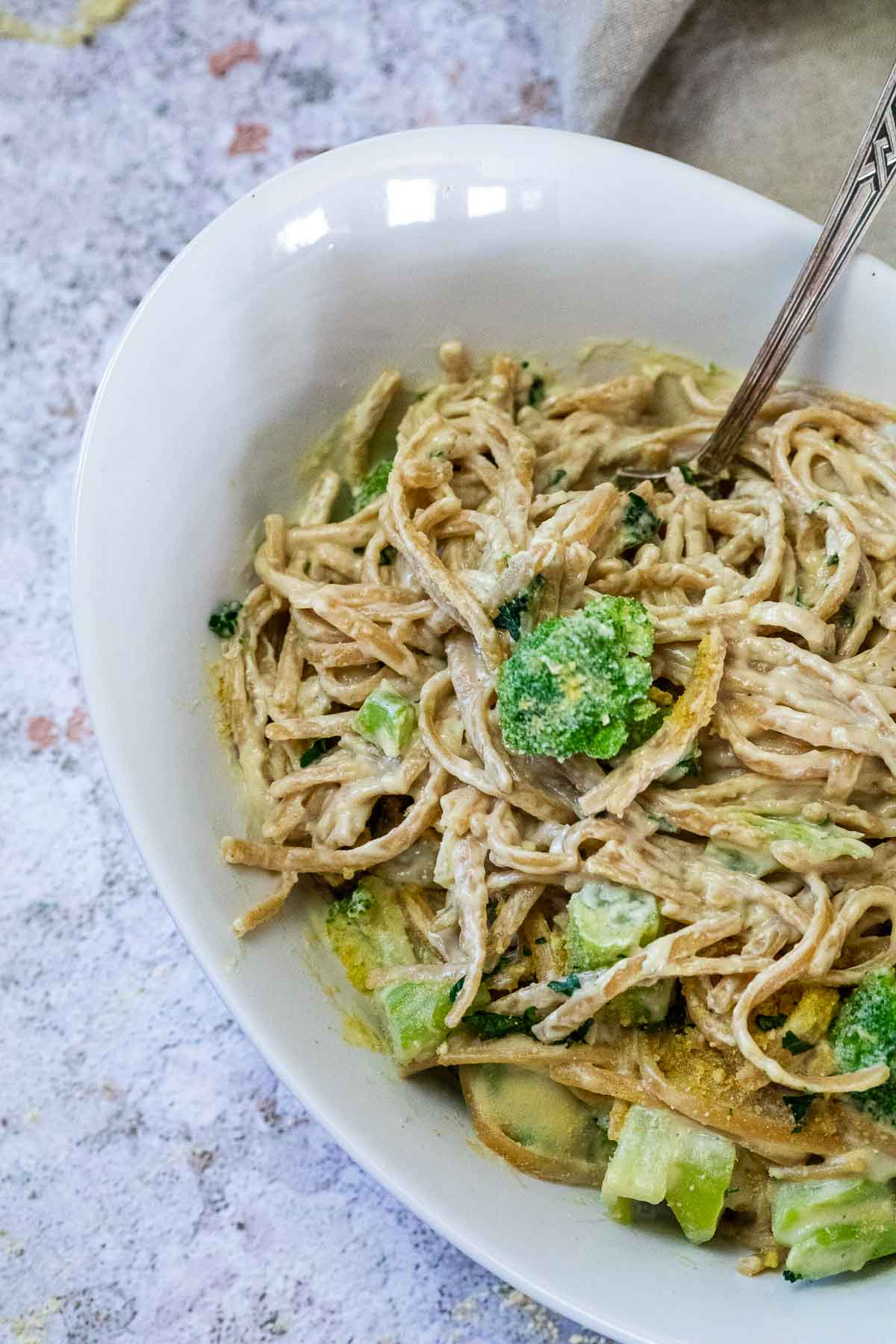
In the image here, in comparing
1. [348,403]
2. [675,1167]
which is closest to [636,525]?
[348,403]

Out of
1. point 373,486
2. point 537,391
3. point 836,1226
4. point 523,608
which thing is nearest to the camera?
point 836,1226

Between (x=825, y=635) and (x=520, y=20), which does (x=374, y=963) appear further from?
(x=520, y=20)

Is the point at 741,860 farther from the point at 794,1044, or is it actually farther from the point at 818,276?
the point at 818,276

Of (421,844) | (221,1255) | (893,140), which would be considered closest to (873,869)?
(421,844)

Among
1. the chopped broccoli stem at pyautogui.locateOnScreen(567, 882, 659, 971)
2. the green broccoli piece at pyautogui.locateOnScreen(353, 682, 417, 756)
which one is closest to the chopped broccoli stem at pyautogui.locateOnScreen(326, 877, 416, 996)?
the green broccoli piece at pyautogui.locateOnScreen(353, 682, 417, 756)

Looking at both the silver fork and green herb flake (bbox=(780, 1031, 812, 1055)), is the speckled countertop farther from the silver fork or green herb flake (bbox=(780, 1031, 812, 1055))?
the silver fork

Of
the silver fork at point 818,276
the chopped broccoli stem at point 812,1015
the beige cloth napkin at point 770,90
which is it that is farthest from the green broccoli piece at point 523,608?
Answer: the beige cloth napkin at point 770,90

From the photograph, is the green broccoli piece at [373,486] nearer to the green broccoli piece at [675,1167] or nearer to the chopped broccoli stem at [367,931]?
the chopped broccoli stem at [367,931]
